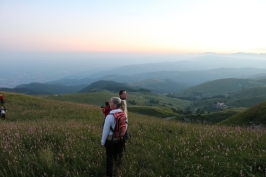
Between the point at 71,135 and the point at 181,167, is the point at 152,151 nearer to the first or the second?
the point at 181,167

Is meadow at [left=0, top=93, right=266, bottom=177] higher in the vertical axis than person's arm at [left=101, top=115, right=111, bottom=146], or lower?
lower

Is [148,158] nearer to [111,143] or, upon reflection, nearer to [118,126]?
[111,143]

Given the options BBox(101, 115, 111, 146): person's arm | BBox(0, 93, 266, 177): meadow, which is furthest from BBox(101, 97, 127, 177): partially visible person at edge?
BBox(0, 93, 266, 177): meadow

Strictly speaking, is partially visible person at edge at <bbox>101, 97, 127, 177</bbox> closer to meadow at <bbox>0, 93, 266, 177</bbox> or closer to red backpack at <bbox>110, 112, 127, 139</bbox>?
red backpack at <bbox>110, 112, 127, 139</bbox>

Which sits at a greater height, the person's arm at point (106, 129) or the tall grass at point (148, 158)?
the person's arm at point (106, 129)

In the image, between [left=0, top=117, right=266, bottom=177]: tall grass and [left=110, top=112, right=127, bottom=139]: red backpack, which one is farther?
[left=110, top=112, right=127, bottom=139]: red backpack

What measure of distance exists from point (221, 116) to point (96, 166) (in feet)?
242

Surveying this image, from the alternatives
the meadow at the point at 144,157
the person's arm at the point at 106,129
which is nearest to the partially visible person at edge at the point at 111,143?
the person's arm at the point at 106,129

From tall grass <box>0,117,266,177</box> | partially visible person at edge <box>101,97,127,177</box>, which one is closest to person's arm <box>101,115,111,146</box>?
partially visible person at edge <box>101,97,127,177</box>

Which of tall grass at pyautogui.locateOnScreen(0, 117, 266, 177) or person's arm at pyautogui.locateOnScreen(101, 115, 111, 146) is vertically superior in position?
person's arm at pyautogui.locateOnScreen(101, 115, 111, 146)

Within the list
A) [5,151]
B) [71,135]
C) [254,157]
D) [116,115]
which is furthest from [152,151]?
[5,151]

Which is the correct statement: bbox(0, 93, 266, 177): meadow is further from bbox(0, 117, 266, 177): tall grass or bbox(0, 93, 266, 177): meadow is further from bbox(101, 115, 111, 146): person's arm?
bbox(101, 115, 111, 146): person's arm

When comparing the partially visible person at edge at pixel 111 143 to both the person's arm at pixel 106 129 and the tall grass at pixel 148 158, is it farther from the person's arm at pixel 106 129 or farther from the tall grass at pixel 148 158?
the tall grass at pixel 148 158

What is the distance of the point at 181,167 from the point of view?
17.9ft
